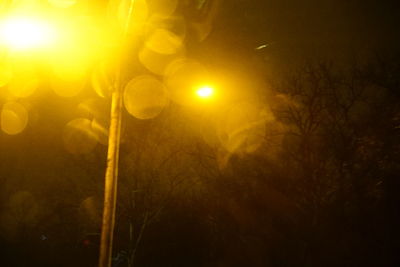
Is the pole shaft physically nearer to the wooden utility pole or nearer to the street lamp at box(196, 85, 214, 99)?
the wooden utility pole

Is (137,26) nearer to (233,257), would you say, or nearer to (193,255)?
(233,257)

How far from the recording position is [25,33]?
695 cm

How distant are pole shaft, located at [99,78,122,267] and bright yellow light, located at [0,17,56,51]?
1.45m

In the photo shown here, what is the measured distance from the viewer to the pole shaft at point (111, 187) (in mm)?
6617

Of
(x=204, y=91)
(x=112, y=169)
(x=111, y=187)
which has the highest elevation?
(x=204, y=91)

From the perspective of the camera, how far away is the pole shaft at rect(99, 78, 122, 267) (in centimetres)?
Result: 662

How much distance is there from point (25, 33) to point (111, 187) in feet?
9.80

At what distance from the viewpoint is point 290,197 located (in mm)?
25844

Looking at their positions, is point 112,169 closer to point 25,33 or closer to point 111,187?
point 111,187

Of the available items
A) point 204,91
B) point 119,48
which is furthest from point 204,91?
point 119,48

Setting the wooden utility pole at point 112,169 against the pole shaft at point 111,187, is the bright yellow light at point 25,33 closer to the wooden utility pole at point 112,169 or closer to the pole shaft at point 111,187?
the wooden utility pole at point 112,169

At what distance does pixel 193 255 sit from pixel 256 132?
13945 mm

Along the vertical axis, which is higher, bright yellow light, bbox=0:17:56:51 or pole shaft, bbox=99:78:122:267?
bright yellow light, bbox=0:17:56:51

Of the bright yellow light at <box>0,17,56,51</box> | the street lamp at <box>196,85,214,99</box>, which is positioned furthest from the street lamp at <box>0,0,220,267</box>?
the street lamp at <box>196,85,214,99</box>
